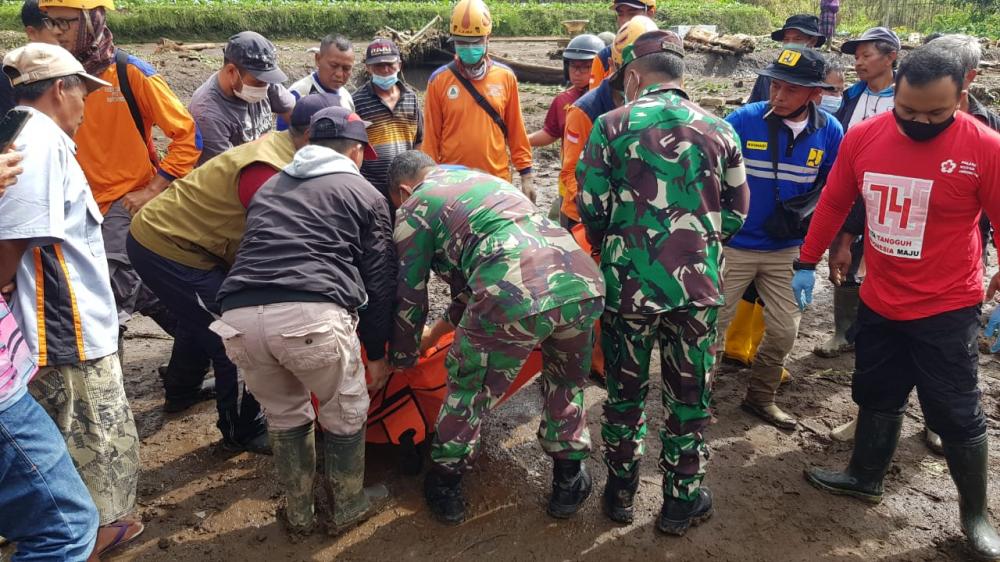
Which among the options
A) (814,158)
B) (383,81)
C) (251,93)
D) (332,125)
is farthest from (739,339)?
(251,93)

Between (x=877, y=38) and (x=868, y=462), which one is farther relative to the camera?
(x=877, y=38)

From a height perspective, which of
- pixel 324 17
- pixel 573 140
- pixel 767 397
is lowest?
pixel 767 397

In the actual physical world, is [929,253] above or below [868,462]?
above

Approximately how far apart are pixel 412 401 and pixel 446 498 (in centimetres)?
54

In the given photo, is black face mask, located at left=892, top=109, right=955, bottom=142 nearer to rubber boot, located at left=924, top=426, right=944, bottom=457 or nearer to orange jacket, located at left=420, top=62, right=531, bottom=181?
rubber boot, located at left=924, top=426, right=944, bottom=457

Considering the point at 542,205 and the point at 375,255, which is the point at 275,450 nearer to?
the point at 375,255

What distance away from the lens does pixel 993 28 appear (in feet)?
75.2

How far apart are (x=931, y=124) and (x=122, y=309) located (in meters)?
3.98

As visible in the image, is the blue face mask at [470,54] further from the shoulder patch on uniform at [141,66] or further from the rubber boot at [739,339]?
the rubber boot at [739,339]

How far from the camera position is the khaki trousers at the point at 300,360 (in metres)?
2.85

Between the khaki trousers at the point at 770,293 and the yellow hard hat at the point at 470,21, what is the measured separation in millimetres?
2363

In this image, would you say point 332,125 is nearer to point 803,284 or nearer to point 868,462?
point 803,284

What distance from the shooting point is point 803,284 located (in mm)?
3936

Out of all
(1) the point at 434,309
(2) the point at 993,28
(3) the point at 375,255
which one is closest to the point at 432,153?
(1) the point at 434,309
